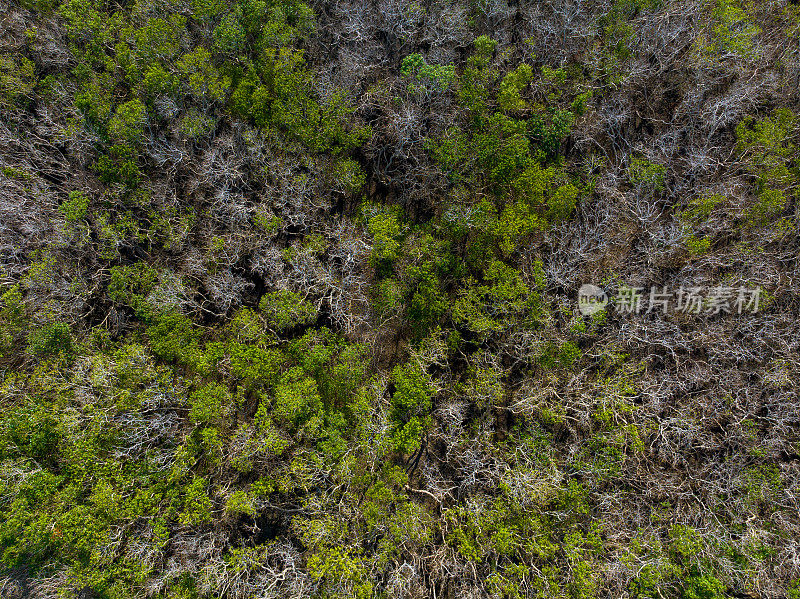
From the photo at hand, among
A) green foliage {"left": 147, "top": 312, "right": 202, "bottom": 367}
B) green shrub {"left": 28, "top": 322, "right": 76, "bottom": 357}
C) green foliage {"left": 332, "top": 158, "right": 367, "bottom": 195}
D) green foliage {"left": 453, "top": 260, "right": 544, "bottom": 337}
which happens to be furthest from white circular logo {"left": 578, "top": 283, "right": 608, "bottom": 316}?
green shrub {"left": 28, "top": 322, "right": 76, "bottom": 357}

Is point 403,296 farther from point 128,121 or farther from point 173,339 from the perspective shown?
point 128,121

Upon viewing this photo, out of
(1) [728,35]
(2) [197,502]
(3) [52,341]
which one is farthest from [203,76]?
(1) [728,35]

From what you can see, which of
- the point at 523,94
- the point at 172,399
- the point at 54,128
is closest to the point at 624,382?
the point at 523,94

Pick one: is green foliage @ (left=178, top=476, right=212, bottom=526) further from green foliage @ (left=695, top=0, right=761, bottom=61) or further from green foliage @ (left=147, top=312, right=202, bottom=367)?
green foliage @ (left=695, top=0, right=761, bottom=61)

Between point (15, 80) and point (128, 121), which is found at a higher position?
point (15, 80)

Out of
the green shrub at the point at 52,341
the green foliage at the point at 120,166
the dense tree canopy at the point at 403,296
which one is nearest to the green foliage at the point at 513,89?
the dense tree canopy at the point at 403,296

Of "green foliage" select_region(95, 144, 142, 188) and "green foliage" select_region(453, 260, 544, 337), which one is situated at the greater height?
"green foliage" select_region(95, 144, 142, 188)

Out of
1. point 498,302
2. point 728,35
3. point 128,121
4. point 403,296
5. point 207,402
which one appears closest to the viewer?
point 207,402

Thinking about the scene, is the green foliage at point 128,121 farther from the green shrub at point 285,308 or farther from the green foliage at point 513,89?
the green foliage at point 513,89
